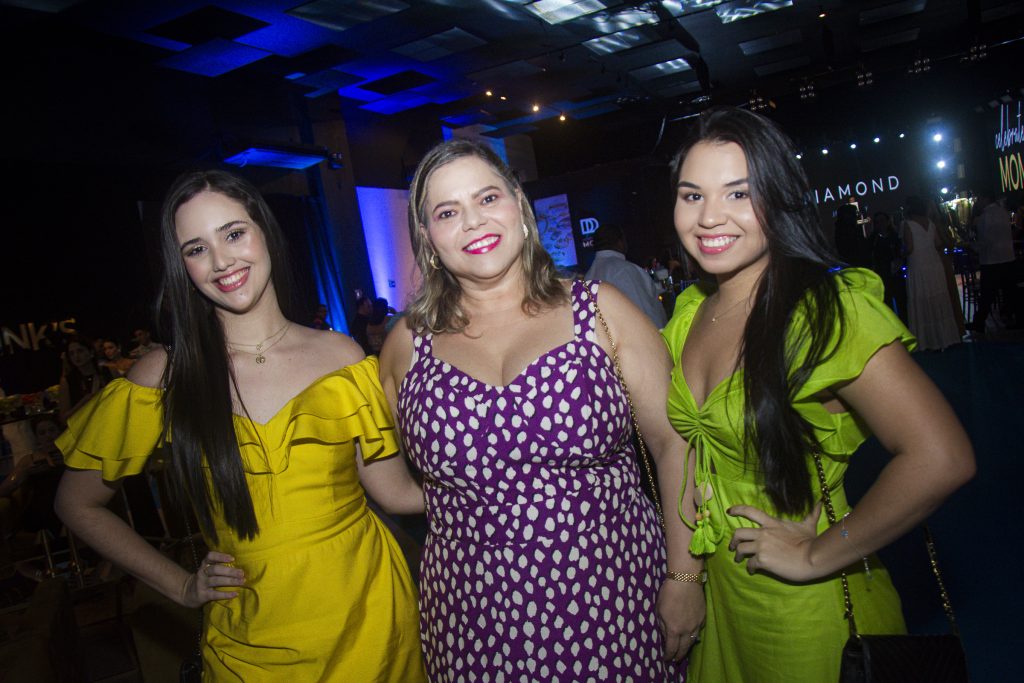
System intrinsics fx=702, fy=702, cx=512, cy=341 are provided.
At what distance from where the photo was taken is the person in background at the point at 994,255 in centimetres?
811

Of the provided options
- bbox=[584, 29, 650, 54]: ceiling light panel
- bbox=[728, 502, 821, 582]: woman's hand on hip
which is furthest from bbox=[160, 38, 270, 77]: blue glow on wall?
bbox=[728, 502, 821, 582]: woman's hand on hip

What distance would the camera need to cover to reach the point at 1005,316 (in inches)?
364

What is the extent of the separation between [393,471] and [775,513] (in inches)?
38.5

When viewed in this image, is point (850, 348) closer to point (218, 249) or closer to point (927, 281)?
point (218, 249)

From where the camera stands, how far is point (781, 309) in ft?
4.44

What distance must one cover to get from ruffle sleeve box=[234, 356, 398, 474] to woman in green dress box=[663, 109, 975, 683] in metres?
0.73

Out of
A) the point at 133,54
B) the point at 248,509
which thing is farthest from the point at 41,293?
the point at 248,509

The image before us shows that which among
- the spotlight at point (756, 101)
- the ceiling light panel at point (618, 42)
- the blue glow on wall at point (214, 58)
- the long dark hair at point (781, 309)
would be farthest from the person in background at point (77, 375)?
the spotlight at point (756, 101)

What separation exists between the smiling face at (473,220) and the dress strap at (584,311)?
0.19m

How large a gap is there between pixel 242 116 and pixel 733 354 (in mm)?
9324

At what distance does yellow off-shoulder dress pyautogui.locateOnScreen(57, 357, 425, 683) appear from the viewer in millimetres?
1567

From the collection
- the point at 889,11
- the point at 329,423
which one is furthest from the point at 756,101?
the point at 329,423

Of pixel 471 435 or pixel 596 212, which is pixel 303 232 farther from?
pixel 471 435

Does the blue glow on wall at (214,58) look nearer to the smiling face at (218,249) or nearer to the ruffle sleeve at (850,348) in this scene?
the smiling face at (218,249)
